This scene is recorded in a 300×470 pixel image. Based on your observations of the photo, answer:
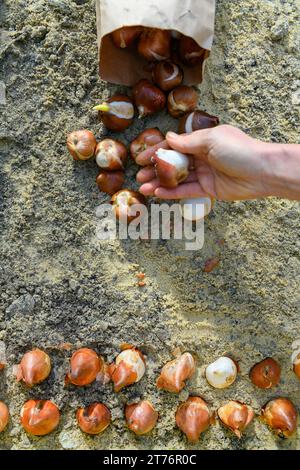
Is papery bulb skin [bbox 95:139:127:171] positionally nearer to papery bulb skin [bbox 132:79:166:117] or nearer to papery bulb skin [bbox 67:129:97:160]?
papery bulb skin [bbox 67:129:97:160]

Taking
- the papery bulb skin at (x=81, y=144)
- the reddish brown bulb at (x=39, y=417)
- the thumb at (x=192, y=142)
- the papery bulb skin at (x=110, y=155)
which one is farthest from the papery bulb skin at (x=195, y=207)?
the reddish brown bulb at (x=39, y=417)

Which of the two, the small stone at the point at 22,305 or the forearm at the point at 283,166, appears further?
the small stone at the point at 22,305

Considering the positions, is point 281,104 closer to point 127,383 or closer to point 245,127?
point 245,127

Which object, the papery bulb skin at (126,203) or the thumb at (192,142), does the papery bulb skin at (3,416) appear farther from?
the thumb at (192,142)

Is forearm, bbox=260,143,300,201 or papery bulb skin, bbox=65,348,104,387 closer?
forearm, bbox=260,143,300,201

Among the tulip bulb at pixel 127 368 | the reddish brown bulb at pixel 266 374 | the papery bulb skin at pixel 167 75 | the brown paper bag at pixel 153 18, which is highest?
the brown paper bag at pixel 153 18

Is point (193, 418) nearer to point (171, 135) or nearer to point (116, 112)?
point (171, 135)

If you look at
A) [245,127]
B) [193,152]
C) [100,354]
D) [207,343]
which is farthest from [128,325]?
[245,127]

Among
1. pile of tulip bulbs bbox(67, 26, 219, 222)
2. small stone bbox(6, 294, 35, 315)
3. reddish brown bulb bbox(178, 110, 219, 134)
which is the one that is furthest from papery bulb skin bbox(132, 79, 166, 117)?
small stone bbox(6, 294, 35, 315)
